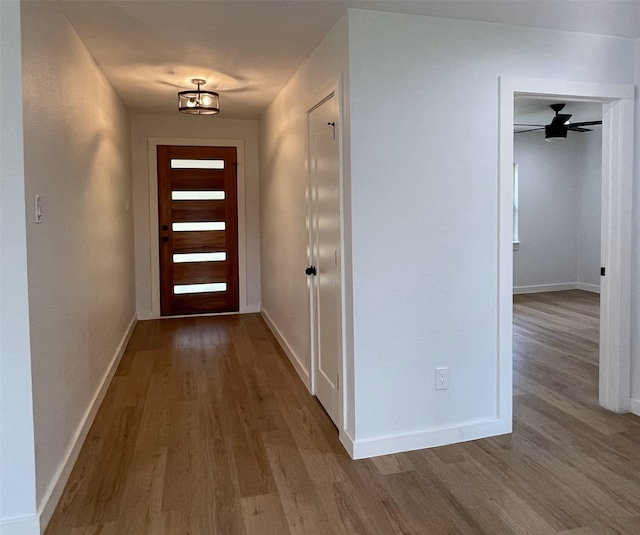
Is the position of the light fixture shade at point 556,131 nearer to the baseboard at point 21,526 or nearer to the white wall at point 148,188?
the white wall at point 148,188

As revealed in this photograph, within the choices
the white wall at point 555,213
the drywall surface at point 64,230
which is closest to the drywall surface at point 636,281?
the drywall surface at point 64,230

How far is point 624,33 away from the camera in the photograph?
2953 millimetres

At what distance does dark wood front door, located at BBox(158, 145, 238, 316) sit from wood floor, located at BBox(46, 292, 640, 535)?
2299 millimetres

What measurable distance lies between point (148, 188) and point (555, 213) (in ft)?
19.4

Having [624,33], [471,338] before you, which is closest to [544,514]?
[471,338]

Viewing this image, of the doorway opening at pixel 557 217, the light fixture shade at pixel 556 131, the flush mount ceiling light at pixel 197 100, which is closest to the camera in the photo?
the flush mount ceiling light at pixel 197 100

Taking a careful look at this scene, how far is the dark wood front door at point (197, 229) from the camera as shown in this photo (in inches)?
241

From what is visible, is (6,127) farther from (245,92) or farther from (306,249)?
(245,92)

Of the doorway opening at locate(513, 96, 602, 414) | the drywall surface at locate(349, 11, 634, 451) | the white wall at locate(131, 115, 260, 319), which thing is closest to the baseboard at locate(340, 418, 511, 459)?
the drywall surface at locate(349, 11, 634, 451)

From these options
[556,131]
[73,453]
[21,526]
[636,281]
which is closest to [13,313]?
[21,526]

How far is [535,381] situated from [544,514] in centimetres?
182

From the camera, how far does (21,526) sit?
2002 millimetres

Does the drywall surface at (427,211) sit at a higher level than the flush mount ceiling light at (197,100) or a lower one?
lower

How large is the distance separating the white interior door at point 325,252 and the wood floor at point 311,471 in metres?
0.26
